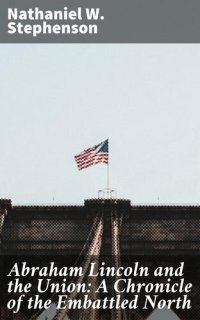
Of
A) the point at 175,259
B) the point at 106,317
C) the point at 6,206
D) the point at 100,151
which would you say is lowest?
the point at 106,317

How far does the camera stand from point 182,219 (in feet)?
106

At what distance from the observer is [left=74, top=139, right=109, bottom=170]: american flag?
32.5 metres

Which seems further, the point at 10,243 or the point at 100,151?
the point at 100,151

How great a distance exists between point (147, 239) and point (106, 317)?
A: 361 centimetres

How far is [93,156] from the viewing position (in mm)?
33000

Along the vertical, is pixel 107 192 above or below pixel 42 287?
above

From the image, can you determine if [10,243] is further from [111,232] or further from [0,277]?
[111,232]

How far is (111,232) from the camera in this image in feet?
Result: 102

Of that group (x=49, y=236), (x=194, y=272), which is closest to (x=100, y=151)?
(x=49, y=236)

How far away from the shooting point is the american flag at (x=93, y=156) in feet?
107

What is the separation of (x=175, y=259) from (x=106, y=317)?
12.0 feet

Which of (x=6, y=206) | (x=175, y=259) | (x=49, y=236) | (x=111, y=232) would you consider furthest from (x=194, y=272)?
(x=6, y=206)

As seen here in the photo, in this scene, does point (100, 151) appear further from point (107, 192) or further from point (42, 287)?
point (42, 287)

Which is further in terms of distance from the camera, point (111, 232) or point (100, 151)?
point (100, 151)
